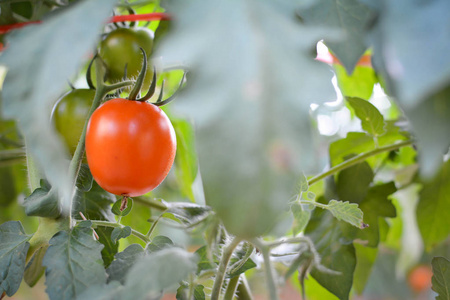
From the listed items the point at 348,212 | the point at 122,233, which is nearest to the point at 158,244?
the point at 122,233

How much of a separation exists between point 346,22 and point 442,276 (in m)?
0.23

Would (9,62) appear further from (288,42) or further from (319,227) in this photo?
(319,227)

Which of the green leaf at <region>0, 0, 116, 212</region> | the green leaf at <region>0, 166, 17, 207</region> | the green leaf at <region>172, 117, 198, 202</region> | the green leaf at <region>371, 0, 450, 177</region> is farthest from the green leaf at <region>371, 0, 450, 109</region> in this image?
the green leaf at <region>0, 166, 17, 207</region>

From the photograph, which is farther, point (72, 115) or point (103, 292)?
point (72, 115)

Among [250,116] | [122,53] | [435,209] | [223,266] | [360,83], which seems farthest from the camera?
[360,83]

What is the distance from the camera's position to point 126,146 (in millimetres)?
288

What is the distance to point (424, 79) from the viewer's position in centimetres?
14

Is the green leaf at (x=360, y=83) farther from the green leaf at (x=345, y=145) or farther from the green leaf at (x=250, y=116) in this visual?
the green leaf at (x=250, y=116)

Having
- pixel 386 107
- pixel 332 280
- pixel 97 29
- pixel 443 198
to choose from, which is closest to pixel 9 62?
pixel 97 29

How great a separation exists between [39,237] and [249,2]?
0.80 feet

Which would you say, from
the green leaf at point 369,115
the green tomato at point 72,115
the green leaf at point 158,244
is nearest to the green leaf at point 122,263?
the green leaf at point 158,244

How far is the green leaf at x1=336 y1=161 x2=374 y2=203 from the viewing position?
1.47 feet

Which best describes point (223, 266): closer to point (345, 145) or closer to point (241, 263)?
point (241, 263)

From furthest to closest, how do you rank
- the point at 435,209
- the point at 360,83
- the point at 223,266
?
the point at 360,83 < the point at 435,209 < the point at 223,266
